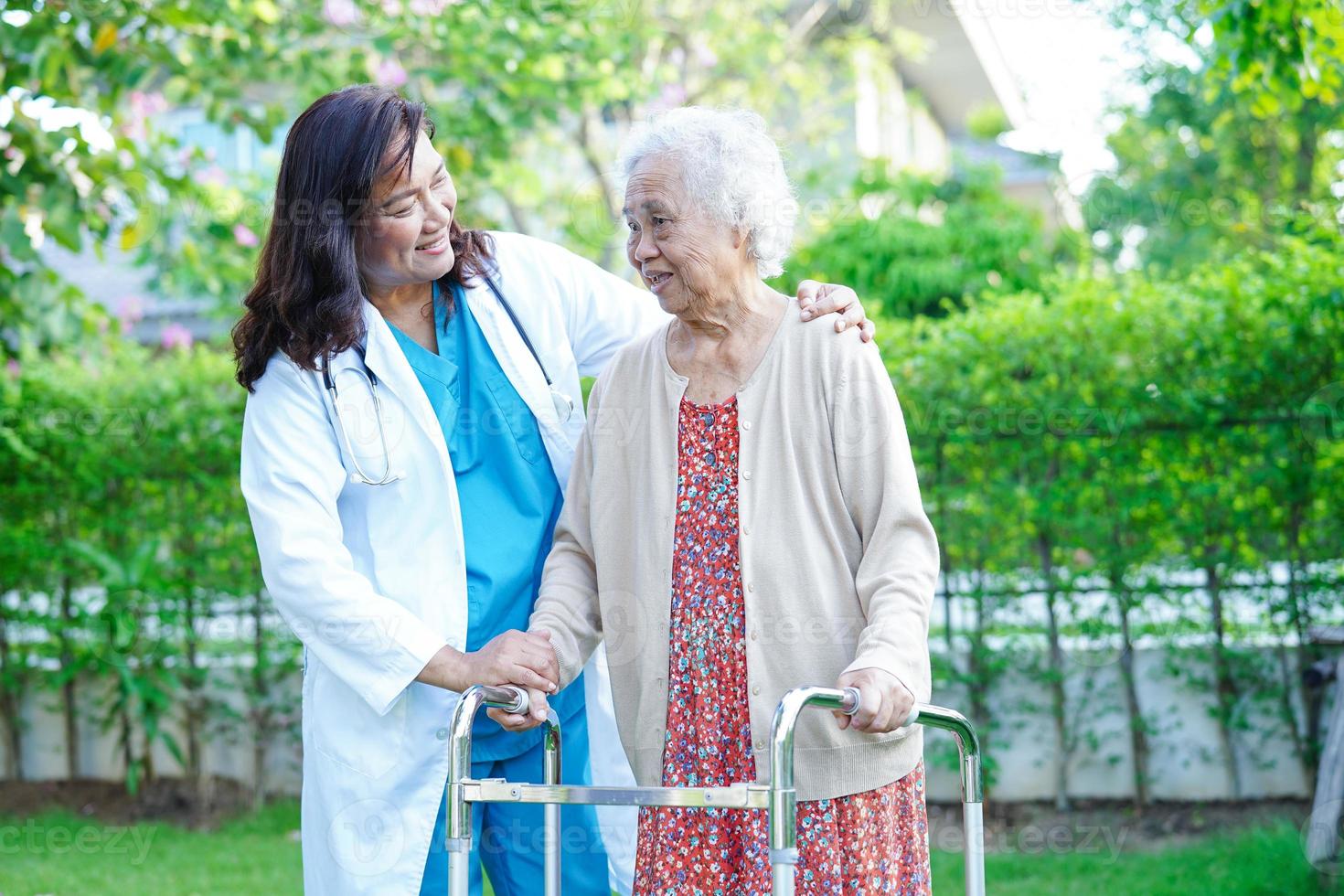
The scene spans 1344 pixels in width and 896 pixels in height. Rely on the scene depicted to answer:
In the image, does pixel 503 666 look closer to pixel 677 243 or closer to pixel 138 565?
pixel 677 243

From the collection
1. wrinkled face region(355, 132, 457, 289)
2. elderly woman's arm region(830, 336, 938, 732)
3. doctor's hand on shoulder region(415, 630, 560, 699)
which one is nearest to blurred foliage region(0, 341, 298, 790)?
wrinkled face region(355, 132, 457, 289)

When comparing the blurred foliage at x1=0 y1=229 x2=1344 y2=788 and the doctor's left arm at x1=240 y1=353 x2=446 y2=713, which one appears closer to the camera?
the doctor's left arm at x1=240 y1=353 x2=446 y2=713

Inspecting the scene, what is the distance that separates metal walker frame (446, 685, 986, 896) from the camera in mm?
1743

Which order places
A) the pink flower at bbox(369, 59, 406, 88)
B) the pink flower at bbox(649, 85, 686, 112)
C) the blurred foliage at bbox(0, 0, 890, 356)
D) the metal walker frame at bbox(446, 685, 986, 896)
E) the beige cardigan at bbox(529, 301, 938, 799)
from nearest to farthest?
the metal walker frame at bbox(446, 685, 986, 896) < the beige cardigan at bbox(529, 301, 938, 799) < the blurred foliage at bbox(0, 0, 890, 356) < the pink flower at bbox(369, 59, 406, 88) < the pink flower at bbox(649, 85, 686, 112)

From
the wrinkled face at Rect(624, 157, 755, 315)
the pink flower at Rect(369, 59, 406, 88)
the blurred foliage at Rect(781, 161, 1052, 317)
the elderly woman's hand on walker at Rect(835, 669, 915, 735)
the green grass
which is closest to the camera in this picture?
the elderly woman's hand on walker at Rect(835, 669, 915, 735)

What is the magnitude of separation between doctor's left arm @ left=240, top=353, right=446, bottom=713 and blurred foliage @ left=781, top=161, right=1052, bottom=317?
23.4 ft

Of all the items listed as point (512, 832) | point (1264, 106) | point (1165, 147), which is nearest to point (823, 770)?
point (512, 832)

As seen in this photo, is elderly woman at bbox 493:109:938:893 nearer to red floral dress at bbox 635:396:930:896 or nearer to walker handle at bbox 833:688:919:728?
red floral dress at bbox 635:396:930:896

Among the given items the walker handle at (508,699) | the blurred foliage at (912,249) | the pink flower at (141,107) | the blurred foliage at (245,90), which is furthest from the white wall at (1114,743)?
the pink flower at (141,107)

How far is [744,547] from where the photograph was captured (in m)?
2.10

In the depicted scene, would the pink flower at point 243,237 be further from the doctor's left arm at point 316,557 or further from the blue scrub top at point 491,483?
the doctor's left arm at point 316,557

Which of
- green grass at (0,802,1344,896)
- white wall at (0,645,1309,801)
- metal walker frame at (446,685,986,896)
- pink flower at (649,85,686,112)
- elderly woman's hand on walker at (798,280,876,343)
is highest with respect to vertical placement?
pink flower at (649,85,686,112)

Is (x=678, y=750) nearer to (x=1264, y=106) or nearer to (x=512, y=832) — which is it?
(x=512, y=832)

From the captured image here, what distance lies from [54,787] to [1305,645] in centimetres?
551
